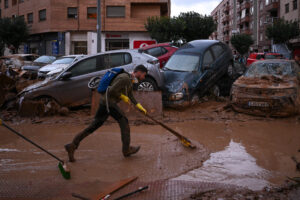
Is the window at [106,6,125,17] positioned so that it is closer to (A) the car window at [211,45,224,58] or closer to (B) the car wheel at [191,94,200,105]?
(A) the car window at [211,45,224,58]

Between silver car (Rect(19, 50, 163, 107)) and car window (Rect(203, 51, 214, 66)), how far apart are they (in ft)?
5.30

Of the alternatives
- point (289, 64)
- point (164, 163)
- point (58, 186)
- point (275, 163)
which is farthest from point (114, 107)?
point (289, 64)

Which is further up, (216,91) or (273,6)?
(273,6)

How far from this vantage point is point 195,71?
10016mm

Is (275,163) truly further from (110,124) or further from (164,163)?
(110,124)

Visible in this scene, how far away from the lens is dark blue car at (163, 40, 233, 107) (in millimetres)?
9508

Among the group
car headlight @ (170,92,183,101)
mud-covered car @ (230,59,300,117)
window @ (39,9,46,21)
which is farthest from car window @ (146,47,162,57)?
window @ (39,9,46,21)

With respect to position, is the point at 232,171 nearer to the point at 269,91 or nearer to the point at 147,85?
the point at 269,91

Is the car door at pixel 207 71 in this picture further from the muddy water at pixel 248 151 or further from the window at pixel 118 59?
the window at pixel 118 59

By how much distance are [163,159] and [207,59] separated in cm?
583

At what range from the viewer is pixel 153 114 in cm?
873

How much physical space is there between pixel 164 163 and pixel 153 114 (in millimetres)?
3568

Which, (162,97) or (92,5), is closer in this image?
(162,97)

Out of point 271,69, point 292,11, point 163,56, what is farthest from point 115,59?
point 292,11
